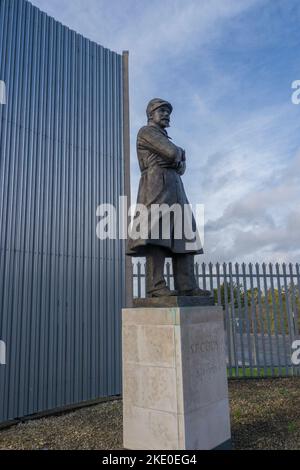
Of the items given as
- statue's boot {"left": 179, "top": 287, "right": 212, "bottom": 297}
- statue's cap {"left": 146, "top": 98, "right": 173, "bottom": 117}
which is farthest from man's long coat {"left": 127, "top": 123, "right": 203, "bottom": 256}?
statue's boot {"left": 179, "top": 287, "right": 212, "bottom": 297}

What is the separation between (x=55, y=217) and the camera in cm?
618

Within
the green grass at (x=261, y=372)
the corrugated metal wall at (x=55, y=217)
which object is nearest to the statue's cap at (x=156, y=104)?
the corrugated metal wall at (x=55, y=217)

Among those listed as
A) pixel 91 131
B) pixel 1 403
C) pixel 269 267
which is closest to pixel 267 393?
pixel 269 267

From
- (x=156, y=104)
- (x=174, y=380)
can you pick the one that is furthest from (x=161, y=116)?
(x=174, y=380)

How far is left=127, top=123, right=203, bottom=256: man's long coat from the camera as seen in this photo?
377 cm

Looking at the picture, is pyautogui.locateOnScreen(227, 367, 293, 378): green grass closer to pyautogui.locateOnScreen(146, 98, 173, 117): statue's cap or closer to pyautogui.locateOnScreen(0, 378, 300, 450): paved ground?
pyautogui.locateOnScreen(0, 378, 300, 450): paved ground

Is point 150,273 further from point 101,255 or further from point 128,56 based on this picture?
point 128,56

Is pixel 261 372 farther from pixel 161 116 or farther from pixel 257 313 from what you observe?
pixel 161 116

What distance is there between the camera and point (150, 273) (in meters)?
3.80

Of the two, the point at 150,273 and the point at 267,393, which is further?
the point at 267,393

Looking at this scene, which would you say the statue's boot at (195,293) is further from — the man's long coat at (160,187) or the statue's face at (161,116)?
the statue's face at (161,116)

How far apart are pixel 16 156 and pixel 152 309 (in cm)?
377

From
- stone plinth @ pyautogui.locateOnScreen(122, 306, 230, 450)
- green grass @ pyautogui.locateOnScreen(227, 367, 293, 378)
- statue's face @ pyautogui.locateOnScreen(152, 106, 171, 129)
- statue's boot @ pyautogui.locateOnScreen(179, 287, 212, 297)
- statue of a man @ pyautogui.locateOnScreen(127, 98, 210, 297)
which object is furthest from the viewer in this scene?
green grass @ pyautogui.locateOnScreen(227, 367, 293, 378)

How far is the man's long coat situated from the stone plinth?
712mm
